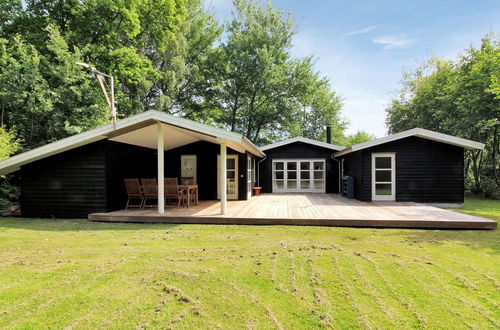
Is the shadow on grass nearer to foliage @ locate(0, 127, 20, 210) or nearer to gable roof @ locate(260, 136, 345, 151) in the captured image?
foliage @ locate(0, 127, 20, 210)

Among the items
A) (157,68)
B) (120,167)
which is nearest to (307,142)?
(120,167)

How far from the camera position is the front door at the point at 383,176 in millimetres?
8859

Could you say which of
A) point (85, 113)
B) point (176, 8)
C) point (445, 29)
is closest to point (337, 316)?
point (85, 113)

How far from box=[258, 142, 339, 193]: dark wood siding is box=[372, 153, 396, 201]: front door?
392 centimetres

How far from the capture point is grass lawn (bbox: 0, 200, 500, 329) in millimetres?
2158

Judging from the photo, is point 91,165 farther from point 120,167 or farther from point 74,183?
point 120,167

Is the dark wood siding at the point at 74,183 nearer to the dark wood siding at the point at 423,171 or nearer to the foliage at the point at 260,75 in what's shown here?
the dark wood siding at the point at 423,171

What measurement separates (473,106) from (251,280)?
47.4 ft

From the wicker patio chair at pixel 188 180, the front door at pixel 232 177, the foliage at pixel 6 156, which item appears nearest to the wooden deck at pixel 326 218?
the wicker patio chair at pixel 188 180

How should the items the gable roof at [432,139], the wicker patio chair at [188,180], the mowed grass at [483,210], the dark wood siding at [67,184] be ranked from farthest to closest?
the wicker patio chair at [188,180]
the gable roof at [432,139]
the mowed grass at [483,210]
the dark wood siding at [67,184]

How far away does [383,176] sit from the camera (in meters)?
8.93

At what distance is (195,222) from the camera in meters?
6.07

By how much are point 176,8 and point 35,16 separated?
702 cm

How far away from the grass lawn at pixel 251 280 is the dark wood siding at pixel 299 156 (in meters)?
8.01
